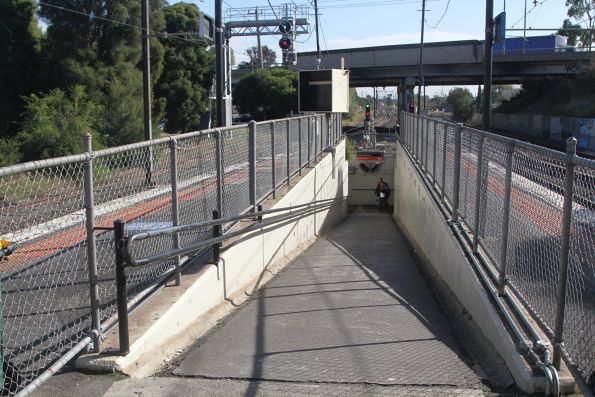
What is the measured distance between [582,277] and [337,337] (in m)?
2.61

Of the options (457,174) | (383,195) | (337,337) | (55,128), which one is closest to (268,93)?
(383,195)

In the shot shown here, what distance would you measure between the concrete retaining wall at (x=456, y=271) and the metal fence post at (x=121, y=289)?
2793mm

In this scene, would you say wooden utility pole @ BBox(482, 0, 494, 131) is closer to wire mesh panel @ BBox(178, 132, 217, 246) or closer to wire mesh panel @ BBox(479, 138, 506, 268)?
wire mesh panel @ BBox(479, 138, 506, 268)

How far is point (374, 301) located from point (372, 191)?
26.2 metres

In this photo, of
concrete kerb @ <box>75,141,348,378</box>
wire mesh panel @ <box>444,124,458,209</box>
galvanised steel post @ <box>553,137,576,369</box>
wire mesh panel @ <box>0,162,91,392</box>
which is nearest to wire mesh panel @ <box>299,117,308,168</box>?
concrete kerb @ <box>75,141,348,378</box>

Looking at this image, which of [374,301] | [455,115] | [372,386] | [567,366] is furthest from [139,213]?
[455,115]

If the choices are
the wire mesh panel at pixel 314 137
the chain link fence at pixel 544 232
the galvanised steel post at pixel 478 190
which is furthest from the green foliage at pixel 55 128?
the chain link fence at pixel 544 232

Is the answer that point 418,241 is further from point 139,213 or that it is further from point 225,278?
point 139,213

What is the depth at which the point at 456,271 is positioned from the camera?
755 cm

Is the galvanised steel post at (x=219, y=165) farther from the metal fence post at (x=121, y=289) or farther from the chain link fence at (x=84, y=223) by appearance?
the metal fence post at (x=121, y=289)

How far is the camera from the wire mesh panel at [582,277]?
3623 millimetres

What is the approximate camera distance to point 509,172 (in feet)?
17.6

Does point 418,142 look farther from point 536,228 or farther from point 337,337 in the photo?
point 536,228

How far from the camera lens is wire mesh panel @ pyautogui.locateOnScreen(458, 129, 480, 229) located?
745 centimetres
